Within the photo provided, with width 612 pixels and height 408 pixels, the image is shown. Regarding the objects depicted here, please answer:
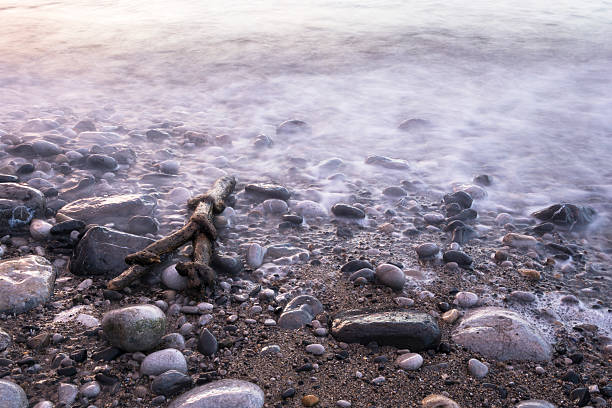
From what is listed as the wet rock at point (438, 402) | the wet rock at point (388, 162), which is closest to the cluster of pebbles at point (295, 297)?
the wet rock at point (438, 402)

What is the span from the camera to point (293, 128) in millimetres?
4832

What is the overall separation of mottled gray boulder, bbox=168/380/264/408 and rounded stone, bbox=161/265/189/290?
0.67 metres

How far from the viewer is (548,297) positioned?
257cm

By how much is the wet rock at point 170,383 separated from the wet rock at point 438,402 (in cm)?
86

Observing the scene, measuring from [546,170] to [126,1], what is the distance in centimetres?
1058

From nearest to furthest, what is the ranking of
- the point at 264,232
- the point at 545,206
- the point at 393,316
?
1. the point at 393,316
2. the point at 264,232
3. the point at 545,206

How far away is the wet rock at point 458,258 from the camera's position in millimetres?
2816

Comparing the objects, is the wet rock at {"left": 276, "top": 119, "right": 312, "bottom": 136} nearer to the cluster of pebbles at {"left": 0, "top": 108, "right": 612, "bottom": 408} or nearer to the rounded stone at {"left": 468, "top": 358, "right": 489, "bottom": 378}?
the cluster of pebbles at {"left": 0, "top": 108, "right": 612, "bottom": 408}

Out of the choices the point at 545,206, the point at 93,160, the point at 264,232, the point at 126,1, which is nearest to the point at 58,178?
the point at 93,160

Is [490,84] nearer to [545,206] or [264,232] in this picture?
[545,206]

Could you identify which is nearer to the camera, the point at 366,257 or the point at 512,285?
the point at 512,285

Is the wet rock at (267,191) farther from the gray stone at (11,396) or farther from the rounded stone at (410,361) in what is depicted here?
the gray stone at (11,396)

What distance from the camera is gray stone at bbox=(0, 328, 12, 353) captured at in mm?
2033

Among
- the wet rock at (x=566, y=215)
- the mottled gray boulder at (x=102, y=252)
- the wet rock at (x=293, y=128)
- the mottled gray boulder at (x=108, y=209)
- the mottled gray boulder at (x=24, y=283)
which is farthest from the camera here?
the wet rock at (x=293, y=128)
